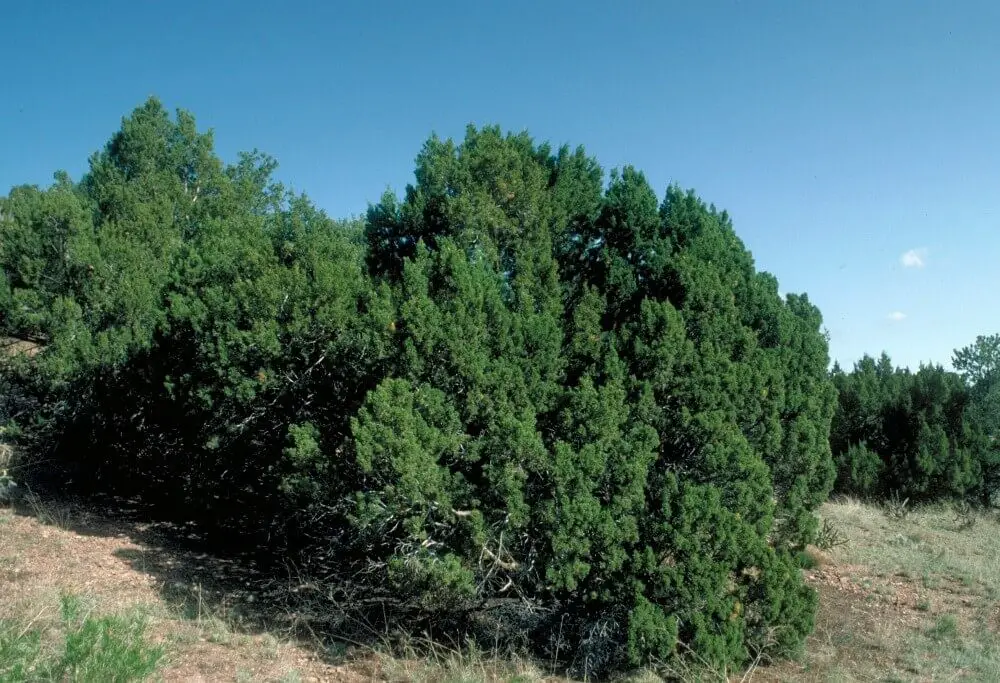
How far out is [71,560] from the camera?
30.5 ft

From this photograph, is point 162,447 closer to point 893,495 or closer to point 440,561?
point 440,561

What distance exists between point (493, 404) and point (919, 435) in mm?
13212

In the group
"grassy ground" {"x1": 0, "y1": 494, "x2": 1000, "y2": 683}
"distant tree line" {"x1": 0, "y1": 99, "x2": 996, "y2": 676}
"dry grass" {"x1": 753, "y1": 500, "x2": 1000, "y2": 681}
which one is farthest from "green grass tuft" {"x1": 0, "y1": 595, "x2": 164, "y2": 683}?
"dry grass" {"x1": 753, "y1": 500, "x2": 1000, "y2": 681}

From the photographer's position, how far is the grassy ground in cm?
561

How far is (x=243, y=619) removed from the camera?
8062 millimetres

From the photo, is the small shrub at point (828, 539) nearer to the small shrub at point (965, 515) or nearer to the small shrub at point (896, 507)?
the small shrub at point (896, 507)

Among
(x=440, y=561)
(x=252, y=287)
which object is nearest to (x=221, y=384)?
(x=252, y=287)

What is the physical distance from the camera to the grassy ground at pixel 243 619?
5.61 meters

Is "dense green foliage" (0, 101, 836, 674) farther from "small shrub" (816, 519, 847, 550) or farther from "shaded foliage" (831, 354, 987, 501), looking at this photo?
"shaded foliage" (831, 354, 987, 501)

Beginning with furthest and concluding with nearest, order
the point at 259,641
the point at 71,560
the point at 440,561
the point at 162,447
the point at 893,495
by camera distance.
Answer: the point at 893,495 < the point at 162,447 < the point at 71,560 < the point at 259,641 < the point at 440,561

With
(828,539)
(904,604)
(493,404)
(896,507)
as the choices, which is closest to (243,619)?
(493,404)

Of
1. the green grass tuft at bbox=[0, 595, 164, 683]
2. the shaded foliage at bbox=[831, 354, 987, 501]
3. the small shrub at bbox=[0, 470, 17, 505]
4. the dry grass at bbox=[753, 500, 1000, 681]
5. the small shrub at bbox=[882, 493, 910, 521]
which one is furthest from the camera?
the shaded foliage at bbox=[831, 354, 987, 501]

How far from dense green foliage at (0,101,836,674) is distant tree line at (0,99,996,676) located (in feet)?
0.11

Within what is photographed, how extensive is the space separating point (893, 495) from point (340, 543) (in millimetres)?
13257
